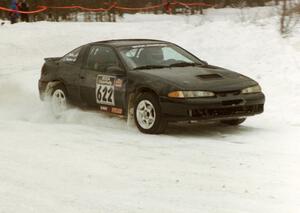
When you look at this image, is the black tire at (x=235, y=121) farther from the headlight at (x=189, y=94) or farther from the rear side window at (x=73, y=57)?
the rear side window at (x=73, y=57)

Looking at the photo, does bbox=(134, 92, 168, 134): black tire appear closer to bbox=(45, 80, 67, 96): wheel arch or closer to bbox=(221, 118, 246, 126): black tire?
bbox=(221, 118, 246, 126): black tire

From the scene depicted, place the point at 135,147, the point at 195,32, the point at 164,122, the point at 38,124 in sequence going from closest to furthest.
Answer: the point at 135,147 < the point at 164,122 < the point at 38,124 < the point at 195,32

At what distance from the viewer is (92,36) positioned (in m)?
22.6

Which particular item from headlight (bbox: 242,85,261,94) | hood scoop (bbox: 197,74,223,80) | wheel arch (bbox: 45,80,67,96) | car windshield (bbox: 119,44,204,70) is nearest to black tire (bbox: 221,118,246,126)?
headlight (bbox: 242,85,261,94)

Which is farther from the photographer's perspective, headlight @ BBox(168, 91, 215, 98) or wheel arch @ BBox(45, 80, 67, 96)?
wheel arch @ BBox(45, 80, 67, 96)

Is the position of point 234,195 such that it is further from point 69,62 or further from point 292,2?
point 292,2

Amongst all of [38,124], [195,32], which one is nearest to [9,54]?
[195,32]

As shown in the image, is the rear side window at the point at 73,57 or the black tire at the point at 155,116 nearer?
the black tire at the point at 155,116

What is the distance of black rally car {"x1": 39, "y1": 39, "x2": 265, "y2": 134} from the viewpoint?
319 inches

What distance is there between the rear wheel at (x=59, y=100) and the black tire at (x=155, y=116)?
1942 millimetres

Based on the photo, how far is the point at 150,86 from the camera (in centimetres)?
834

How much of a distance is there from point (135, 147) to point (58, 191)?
2.12 meters

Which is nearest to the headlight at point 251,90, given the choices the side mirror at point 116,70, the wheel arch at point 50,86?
the side mirror at point 116,70

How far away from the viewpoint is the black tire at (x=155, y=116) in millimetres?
8211
